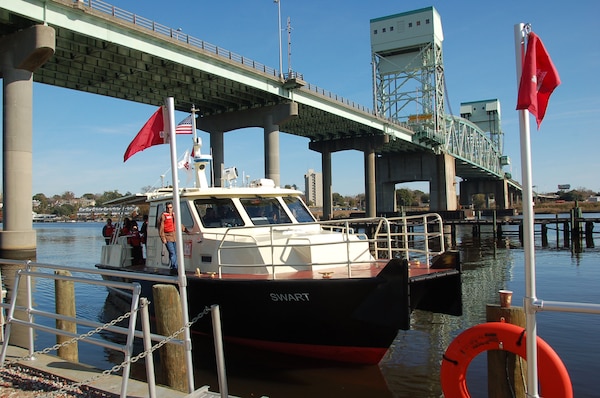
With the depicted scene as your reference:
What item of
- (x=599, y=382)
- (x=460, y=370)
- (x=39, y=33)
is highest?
(x=39, y=33)

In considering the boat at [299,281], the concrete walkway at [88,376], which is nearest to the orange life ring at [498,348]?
the boat at [299,281]

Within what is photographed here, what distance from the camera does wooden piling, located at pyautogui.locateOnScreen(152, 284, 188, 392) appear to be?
637 centimetres

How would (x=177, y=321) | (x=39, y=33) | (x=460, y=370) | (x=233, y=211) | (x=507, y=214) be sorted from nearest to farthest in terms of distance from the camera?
(x=460, y=370) < (x=177, y=321) < (x=233, y=211) < (x=39, y=33) < (x=507, y=214)

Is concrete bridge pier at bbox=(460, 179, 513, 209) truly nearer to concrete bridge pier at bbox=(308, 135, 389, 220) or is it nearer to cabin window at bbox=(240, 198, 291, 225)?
concrete bridge pier at bbox=(308, 135, 389, 220)

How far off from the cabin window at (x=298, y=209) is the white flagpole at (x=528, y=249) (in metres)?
7.21

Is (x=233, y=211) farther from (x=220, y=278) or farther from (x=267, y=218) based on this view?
(x=220, y=278)

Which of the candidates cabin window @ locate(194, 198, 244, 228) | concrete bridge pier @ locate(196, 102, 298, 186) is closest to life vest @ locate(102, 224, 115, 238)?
cabin window @ locate(194, 198, 244, 228)

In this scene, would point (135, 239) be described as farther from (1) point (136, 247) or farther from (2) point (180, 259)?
(2) point (180, 259)

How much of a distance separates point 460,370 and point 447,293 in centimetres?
375

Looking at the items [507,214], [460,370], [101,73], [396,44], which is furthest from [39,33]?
[507,214]

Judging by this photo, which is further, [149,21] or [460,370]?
[149,21]

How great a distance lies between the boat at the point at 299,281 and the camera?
741 cm

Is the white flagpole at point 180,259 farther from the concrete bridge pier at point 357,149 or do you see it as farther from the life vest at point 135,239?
the concrete bridge pier at point 357,149

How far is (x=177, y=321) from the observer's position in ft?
21.1
